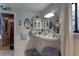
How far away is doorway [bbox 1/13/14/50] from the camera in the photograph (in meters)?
1.26

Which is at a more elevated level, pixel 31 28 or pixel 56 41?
pixel 31 28

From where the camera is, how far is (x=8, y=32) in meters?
1.27

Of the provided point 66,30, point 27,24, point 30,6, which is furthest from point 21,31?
point 66,30

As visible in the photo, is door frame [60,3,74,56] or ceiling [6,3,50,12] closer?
ceiling [6,3,50,12]

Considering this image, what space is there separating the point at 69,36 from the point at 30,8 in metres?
0.57

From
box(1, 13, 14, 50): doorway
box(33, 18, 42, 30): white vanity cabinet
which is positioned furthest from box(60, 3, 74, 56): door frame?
box(1, 13, 14, 50): doorway

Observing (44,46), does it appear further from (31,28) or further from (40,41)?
(31,28)

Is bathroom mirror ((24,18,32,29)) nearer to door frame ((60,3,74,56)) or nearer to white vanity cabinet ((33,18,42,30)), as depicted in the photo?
white vanity cabinet ((33,18,42,30))

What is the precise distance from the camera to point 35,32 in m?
1.31

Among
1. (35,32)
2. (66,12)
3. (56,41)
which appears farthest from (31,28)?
(66,12)

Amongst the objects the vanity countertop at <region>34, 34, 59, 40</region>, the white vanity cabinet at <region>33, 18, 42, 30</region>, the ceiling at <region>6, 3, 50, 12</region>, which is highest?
the ceiling at <region>6, 3, 50, 12</region>

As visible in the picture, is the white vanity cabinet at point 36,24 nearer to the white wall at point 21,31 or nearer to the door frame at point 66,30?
the white wall at point 21,31

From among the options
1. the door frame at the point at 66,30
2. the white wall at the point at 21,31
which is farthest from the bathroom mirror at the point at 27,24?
the door frame at the point at 66,30

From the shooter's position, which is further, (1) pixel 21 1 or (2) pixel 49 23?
(2) pixel 49 23
